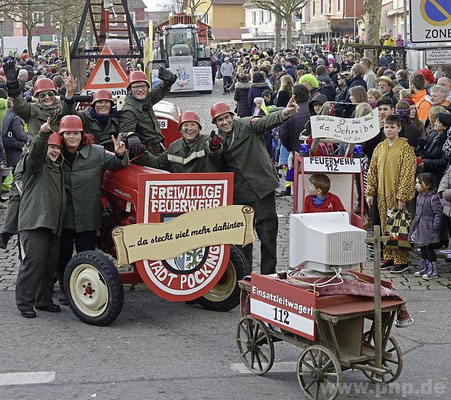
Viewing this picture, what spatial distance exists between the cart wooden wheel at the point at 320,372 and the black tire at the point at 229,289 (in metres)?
2.08

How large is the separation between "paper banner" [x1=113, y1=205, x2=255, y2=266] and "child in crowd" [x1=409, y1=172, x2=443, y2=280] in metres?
2.38

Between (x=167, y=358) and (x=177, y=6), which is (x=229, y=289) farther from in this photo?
(x=177, y=6)

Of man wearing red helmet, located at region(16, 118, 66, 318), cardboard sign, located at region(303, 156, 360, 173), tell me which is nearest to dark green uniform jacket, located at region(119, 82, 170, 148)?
man wearing red helmet, located at region(16, 118, 66, 318)

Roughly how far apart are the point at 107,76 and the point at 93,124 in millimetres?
3497

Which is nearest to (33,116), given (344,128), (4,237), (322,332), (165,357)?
(4,237)

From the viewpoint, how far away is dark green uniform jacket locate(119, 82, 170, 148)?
30.0 ft

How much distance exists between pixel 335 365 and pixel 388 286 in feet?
2.80

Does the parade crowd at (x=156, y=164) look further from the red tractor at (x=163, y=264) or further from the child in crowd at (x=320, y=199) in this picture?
the red tractor at (x=163, y=264)

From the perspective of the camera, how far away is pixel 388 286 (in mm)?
6078

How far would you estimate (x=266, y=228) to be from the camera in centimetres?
842

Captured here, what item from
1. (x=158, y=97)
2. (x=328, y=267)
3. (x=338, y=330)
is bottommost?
(x=338, y=330)

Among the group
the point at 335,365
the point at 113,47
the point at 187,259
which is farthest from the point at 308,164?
the point at 113,47

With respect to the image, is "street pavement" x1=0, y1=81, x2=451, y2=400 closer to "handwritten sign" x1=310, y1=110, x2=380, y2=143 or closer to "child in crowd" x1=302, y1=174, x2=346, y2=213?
"child in crowd" x1=302, y1=174, x2=346, y2=213

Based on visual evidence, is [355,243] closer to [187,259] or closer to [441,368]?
[441,368]
